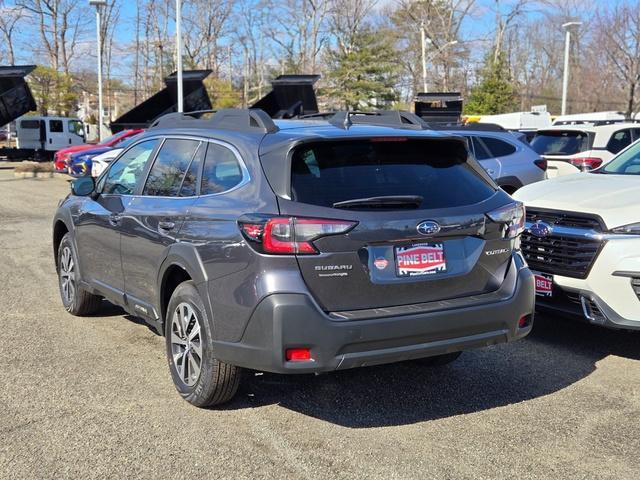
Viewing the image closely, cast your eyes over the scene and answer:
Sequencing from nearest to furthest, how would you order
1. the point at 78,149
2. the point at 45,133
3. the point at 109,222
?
the point at 109,222 < the point at 78,149 < the point at 45,133

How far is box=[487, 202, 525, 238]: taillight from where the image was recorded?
4.05 m

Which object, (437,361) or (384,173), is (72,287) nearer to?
(437,361)

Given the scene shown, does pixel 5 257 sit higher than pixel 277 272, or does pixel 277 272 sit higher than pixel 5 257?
pixel 277 272

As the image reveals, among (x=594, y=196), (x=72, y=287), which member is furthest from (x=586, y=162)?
(x=72, y=287)

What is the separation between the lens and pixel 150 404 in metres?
4.29

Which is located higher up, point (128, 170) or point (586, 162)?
point (128, 170)

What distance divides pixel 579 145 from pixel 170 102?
1522 centimetres

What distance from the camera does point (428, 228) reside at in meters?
3.73

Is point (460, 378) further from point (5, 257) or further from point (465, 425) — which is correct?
point (5, 257)

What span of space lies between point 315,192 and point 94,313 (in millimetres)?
3494

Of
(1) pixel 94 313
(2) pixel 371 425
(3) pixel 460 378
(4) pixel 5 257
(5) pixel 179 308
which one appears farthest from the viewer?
(4) pixel 5 257

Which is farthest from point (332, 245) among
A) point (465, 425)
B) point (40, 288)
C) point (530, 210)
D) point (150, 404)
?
point (40, 288)

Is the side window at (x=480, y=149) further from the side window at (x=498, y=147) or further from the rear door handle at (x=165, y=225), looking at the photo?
the rear door handle at (x=165, y=225)

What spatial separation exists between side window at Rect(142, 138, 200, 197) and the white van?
29.1m
